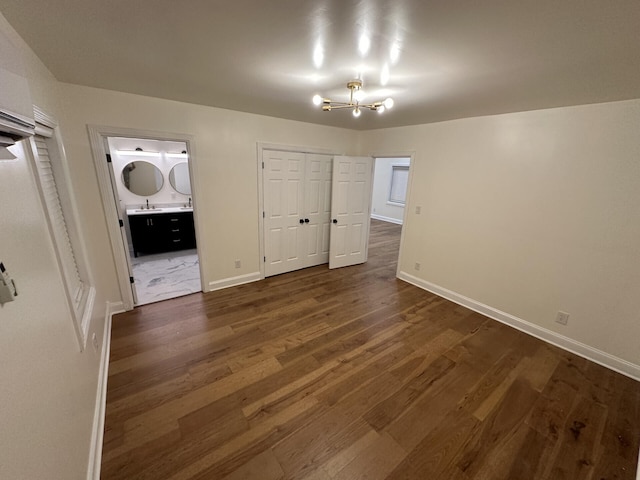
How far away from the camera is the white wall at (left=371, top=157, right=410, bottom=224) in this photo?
27.3 ft

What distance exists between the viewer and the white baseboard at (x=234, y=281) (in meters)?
3.43

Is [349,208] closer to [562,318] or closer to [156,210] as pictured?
[562,318]

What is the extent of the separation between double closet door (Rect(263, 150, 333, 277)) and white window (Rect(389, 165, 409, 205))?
477cm

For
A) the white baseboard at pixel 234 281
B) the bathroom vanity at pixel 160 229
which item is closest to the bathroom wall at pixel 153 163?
the bathroom vanity at pixel 160 229

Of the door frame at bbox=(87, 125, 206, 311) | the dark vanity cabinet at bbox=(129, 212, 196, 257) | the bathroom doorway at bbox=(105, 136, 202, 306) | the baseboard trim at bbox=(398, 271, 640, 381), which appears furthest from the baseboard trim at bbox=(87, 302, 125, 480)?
the baseboard trim at bbox=(398, 271, 640, 381)

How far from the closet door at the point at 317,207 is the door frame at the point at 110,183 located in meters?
1.71

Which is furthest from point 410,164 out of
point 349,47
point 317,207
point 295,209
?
point 349,47

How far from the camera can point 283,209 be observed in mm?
3844

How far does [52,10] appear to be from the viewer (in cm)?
116

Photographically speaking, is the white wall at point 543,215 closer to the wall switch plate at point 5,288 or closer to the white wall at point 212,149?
the white wall at point 212,149

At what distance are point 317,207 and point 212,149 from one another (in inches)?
72.4

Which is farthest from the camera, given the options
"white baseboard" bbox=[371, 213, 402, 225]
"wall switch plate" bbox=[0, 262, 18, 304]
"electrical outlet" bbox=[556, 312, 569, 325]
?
"white baseboard" bbox=[371, 213, 402, 225]

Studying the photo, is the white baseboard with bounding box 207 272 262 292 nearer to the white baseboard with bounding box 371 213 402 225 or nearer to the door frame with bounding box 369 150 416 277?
the door frame with bounding box 369 150 416 277

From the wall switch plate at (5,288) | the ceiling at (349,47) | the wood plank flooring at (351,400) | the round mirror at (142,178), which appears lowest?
the wood plank flooring at (351,400)
